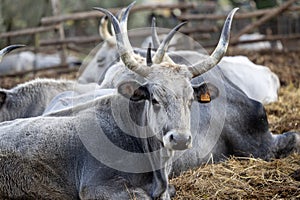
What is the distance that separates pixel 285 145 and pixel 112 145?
2.28 m

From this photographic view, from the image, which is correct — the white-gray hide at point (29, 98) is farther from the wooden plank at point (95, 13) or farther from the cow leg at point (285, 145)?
the wooden plank at point (95, 13)

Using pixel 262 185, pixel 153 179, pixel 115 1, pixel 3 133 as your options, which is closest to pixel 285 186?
pixel 262 185

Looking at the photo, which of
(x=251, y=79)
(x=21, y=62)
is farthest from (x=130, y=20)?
(x=251, y=79)

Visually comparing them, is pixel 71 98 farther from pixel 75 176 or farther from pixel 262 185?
pixel 262 185

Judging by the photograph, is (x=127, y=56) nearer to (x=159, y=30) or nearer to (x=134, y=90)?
(x=134, y=90)

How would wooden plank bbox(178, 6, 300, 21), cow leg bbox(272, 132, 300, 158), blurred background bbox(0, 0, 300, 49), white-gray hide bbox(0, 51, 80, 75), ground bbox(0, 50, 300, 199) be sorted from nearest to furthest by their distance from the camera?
1. ground bbox(0, 50, 300, 199)
2. cow leg bbox(272, 132, 300, 158)
3. wooden plank bbox(178, 6, 300, 21)
4. blurred background bbox(0, 0, 300, 49)
5. white-gray hide bbox(0, 51, 80, 75)

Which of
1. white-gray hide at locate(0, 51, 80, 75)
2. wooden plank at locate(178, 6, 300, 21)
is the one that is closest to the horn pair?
wooden plank at locate(178, 6, 300, 21)

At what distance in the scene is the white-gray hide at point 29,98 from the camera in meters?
7.98

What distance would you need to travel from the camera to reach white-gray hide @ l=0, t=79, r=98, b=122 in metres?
7.98

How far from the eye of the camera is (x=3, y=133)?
5398mm

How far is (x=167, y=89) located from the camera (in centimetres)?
477

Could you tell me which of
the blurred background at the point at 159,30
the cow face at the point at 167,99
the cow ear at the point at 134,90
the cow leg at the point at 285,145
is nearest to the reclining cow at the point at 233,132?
the cow leg at the point at 285,145

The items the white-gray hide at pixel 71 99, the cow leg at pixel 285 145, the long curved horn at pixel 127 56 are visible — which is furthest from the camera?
the cow leg at pixel 285 145

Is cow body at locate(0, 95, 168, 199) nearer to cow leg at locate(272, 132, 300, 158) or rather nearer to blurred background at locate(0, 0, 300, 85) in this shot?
cow leg at locate(272, 132, 300, 158)
